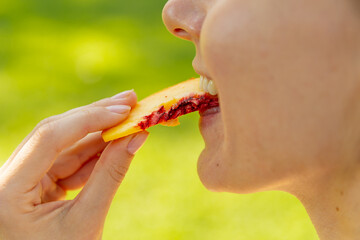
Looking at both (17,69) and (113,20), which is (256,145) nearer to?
(17,69)

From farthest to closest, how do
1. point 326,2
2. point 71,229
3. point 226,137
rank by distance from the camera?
point 71,229 < point 226,137 < point 326,2

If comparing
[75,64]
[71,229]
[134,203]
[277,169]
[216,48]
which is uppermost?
[216,48]

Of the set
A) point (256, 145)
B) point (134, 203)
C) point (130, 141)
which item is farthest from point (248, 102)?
point (134, 203)

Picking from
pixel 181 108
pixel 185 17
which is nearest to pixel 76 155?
pixel 181 108

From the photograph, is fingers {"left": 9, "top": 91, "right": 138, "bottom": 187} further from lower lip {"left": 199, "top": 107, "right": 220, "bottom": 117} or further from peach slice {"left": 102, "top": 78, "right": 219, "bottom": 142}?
lower lip {"left": 199, "top": 107, "right": 220, "bottom": 117}

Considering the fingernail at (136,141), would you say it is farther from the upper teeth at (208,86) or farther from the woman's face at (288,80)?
the woman's face at (288,80)

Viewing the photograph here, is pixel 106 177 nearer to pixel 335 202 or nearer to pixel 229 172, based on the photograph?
pixel 229 172

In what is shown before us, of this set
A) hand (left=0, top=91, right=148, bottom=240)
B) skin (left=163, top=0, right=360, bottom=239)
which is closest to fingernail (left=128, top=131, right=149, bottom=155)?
hand (left=0, top=91, right=148, bottom=240)

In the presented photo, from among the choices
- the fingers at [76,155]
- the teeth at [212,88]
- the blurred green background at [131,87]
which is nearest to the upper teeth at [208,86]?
the teeth at [212,88]
